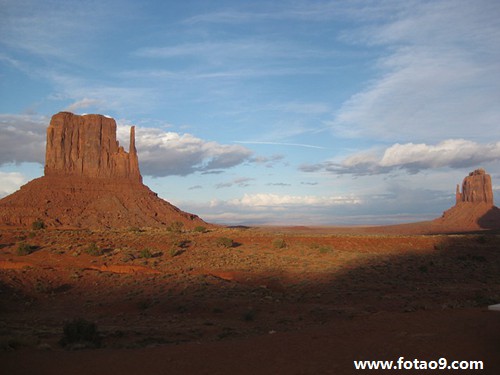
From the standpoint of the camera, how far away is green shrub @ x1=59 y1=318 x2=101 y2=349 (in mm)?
12586

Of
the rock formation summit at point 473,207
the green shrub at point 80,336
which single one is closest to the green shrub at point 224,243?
the green shrub at point 80,336

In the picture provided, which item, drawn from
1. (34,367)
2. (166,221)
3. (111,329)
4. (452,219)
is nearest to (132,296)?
(111,329)

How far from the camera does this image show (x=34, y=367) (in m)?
9.98

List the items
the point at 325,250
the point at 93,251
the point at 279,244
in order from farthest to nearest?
1. the point at 279,244
2. the point at 325,250
3. the point at 93,251

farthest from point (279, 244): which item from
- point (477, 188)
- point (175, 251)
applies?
point (477, 188)

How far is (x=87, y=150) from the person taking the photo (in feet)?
301

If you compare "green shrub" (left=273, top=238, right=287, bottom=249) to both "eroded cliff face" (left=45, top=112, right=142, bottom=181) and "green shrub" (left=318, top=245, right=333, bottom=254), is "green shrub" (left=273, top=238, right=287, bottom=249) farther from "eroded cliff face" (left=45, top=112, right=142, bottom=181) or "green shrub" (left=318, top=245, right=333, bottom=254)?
"eroded cliff face" (left=45, top=112, right=142, bottom=181)

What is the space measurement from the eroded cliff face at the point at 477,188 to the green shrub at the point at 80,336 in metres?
141

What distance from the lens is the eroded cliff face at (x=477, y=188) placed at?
13262cm

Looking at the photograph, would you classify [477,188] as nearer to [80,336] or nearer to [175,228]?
[175,228]

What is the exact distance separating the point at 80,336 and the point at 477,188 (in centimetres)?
14317

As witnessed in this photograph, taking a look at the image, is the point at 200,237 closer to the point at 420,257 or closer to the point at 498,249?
the point at 420,257

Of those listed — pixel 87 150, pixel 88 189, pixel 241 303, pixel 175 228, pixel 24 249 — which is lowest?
pixel 241 303

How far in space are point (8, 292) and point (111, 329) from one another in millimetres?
10211
